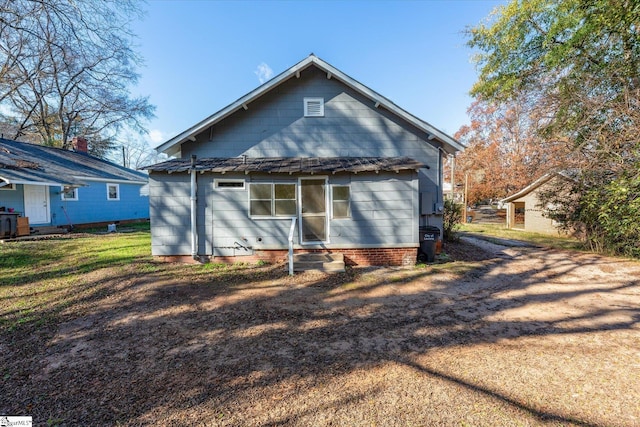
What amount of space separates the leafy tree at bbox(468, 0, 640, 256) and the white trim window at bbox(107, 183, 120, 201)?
23.4m

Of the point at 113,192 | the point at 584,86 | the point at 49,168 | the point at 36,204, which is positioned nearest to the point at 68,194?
the point at 49,168

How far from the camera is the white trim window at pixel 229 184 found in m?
8.39

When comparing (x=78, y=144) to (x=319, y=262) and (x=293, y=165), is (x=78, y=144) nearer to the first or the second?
(x=293, y=165)

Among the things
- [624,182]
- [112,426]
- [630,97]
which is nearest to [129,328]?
[112,426]

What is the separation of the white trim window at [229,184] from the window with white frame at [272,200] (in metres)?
0.32

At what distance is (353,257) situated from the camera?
8367 mm

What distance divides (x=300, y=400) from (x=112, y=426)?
67.2 inches

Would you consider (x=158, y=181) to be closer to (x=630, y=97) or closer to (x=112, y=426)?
(x=112, y=426)

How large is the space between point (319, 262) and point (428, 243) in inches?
139

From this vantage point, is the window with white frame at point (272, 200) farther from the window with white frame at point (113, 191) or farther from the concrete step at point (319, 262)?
the window with white frame at point (113, 191)

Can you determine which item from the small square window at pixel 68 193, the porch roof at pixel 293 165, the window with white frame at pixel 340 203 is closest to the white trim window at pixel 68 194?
the small square window at pixel 68 193

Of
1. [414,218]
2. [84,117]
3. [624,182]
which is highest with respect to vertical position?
[84,117]

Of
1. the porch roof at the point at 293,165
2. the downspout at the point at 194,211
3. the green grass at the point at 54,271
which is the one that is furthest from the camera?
the downspout at the point at 194,211

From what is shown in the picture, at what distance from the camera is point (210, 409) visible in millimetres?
2717
